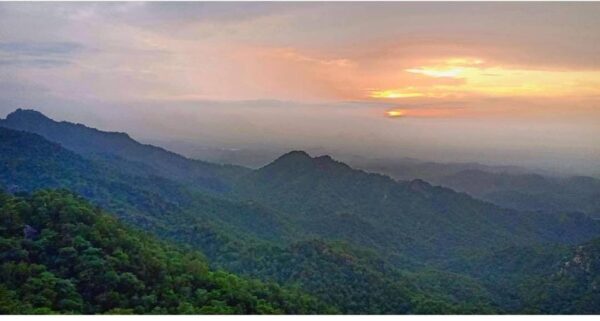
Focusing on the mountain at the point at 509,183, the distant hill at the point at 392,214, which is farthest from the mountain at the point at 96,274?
the distant hill at the point at 392,214

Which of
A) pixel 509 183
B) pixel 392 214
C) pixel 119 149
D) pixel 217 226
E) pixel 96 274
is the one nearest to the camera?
pixel 96 274

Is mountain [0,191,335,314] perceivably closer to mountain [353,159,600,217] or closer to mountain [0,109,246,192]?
mountain [353,159,600,217]

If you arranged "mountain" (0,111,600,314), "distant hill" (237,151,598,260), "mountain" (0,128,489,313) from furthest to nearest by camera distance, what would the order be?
"distant hill" (237,151,598,260) → "mountain" (0,111,600,314) → "mountain" (0,128,489,313)

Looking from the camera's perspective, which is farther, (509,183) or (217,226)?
(509,183)

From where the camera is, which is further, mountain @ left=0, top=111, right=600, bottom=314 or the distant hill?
the distant hill

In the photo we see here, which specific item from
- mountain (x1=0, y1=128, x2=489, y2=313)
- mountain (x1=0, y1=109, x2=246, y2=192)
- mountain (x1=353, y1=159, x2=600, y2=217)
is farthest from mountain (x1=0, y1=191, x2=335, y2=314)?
mountain (x1=0, y1=109, x2=246, y2=192)

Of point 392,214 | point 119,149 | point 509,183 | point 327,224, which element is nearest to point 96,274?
point 327,224

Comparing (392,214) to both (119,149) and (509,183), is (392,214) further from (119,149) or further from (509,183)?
(119,149)
